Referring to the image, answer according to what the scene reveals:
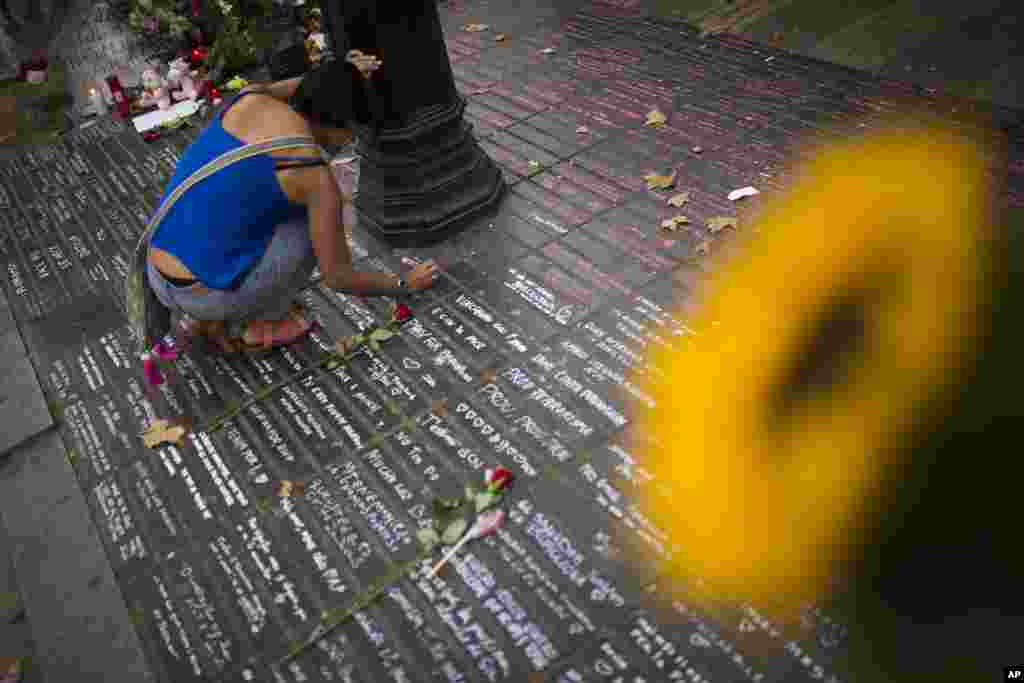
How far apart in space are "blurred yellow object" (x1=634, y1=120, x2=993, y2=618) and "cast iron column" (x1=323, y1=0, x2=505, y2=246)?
5.66 ft

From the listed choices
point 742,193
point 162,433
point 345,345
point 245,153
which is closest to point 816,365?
point 742,193

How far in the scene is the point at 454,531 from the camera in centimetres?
345

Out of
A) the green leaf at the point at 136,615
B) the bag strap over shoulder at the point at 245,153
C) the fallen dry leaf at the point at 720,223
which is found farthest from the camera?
the fallen dry leaf at the point at 720,223

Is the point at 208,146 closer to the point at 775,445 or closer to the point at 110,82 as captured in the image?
the point at 775,445

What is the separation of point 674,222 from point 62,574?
3734 mm

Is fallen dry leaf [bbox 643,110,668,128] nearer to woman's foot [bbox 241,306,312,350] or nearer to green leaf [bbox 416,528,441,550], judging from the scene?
Answer: woman's foot [bbox 241,306,312,350]

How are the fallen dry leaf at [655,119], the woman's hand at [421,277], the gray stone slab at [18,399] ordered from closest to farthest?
the gray stone slab at [18,399] < the woman's hand at [421,277] < the fallen dry leaf at [655,119]

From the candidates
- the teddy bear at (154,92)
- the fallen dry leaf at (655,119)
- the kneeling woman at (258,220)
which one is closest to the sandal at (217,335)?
the kneeling woman at (258,220)

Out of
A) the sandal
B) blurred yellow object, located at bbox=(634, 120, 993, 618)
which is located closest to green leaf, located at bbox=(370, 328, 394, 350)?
the sandal

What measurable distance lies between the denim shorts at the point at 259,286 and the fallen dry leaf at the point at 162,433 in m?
0.59

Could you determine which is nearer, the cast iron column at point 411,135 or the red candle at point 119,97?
the cast iron column at point 411,135

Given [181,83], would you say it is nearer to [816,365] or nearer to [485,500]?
[485,500]

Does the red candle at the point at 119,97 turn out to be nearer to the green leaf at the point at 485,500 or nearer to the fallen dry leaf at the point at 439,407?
the fallen dry leaf at the point at 439,407

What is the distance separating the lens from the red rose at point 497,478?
3556mm
